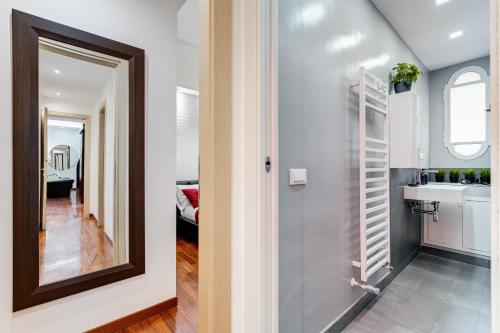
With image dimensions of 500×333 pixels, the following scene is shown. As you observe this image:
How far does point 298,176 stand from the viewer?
1292mm

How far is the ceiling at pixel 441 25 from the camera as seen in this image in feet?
6.91

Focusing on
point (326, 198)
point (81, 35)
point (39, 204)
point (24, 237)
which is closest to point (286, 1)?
point (326, 198)

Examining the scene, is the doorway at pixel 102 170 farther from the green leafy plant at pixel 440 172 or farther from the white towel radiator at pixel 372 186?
the green leafy plant at pixel 440 172

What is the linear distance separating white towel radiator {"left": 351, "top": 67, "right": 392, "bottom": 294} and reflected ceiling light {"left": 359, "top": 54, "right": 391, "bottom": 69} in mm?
158

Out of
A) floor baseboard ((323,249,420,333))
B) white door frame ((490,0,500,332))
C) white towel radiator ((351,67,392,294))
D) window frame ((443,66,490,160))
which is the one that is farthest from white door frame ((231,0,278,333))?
window frame ((443,66,490,160))

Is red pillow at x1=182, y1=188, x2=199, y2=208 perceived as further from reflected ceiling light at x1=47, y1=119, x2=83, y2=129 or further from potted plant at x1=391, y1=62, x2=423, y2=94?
potted plant at x1=391, y1=62, x2=423, y2=94

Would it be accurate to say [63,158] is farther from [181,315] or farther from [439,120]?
[439,120]

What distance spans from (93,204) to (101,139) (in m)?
0.50

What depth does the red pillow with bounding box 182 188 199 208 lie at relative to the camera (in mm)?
3248

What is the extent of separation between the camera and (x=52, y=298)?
136 centimetres

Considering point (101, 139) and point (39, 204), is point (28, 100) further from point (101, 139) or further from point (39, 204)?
point (39, 204)

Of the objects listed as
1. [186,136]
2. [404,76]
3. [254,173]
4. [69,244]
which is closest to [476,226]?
[404,76]

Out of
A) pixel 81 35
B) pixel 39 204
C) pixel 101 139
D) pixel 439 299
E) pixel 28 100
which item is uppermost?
pixel 81 35

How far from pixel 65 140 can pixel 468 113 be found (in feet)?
14.9
